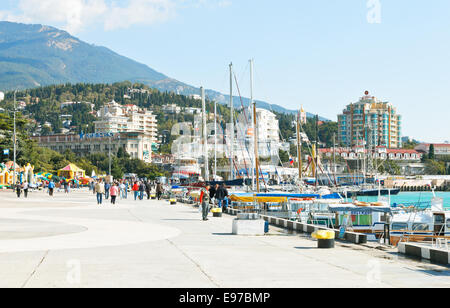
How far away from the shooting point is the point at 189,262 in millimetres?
14141

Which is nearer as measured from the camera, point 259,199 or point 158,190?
point 259,199

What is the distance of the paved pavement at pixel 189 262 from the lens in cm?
1130

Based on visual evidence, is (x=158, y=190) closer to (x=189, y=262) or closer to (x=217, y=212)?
(x=217, y=212)

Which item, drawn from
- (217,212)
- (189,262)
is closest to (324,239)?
(189,262)

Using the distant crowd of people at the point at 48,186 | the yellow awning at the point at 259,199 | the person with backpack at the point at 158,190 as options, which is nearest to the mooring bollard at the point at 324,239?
the yellow awning at the point at 259,199

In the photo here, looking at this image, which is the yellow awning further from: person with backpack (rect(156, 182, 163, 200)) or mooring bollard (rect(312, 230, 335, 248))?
mooring bollard (rect(312, 230, 335, 248))

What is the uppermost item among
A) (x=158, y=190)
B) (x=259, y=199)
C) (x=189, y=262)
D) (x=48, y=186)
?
(x=48, y=186)

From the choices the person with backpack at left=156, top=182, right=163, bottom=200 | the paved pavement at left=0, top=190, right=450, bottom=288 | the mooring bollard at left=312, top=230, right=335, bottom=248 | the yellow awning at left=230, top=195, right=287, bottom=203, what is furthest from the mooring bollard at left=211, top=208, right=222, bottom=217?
the person with backpack at left=156, top=182, right=163, bottom=200

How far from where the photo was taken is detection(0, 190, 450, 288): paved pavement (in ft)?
37.1

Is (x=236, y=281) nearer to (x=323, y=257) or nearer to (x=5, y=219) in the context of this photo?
(x=323, y=257)

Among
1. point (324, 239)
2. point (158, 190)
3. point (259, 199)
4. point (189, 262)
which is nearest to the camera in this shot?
point (189, 262)

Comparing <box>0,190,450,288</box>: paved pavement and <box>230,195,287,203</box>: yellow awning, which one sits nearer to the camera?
<box>0,190,450,288</box>: paved pavement
